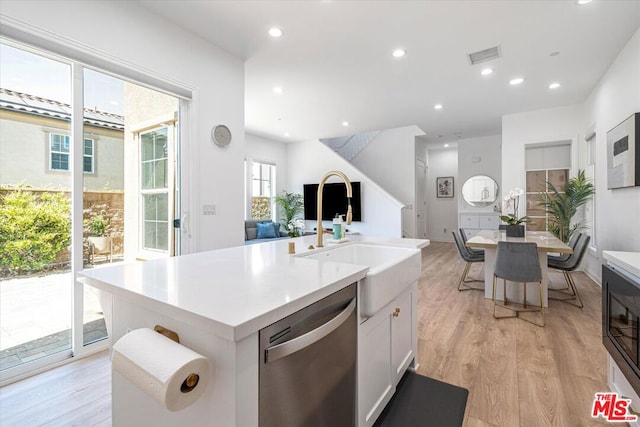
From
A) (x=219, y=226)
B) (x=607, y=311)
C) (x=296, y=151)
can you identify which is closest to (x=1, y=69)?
(x=219, y=226)

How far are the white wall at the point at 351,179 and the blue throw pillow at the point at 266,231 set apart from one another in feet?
5.55

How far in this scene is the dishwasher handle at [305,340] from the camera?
76 centimetres

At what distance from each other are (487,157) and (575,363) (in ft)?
20.8

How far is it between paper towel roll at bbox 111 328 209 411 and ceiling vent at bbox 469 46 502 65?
395 centimetres

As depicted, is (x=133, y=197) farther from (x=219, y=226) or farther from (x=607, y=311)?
(x=607, y=311)

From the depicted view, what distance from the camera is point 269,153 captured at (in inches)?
295

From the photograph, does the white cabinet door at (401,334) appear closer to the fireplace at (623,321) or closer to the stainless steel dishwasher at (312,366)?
the stainless steel dishwasher at (312,366)

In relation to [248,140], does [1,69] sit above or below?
below

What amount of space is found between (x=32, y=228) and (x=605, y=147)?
19.6 ft

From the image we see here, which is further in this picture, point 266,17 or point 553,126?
point 553,126

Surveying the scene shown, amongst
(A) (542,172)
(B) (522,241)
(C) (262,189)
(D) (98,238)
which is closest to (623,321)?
(B) (522,241)

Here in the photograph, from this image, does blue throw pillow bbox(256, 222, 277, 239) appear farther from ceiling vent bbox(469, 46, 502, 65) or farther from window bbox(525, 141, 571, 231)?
window bbox(525, 141, 571, 231)

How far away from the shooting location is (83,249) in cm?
230

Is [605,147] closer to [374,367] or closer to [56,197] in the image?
[374,367]
